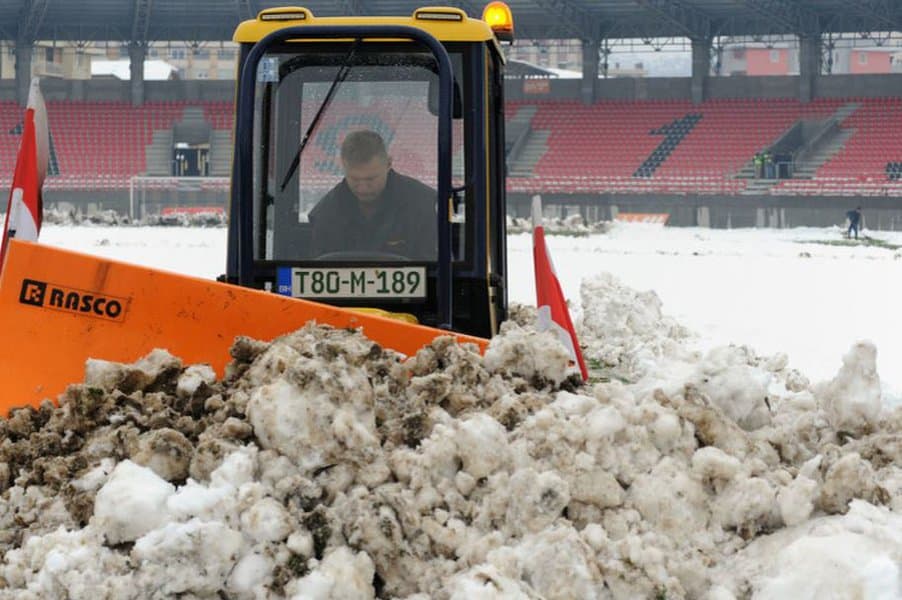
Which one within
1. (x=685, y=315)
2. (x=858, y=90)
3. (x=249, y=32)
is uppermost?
(x=858, y=90)

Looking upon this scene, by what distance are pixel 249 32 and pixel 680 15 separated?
1653 inches

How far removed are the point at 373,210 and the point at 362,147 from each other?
29 cm

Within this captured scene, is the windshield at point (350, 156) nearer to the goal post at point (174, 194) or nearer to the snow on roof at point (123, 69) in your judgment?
the goal post at point (174, 194)

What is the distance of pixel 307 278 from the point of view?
19.6ft

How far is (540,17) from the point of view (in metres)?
48.8

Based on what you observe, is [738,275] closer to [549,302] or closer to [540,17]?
[549,302]

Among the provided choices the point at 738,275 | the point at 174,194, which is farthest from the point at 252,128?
the point at 174,194

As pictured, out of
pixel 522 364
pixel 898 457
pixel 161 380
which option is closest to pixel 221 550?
pixel 161 380

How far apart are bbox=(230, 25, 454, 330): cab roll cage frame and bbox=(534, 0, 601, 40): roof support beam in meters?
41.6

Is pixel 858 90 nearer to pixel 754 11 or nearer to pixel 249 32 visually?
pixel 754 11

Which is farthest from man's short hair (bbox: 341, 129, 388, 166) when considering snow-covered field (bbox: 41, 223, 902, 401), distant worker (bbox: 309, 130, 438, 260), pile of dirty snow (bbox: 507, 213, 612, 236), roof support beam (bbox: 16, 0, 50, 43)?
roof support beam (bbox: 16, 0, 50, 43)

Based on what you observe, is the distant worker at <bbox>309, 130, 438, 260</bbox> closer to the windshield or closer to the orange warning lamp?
the windshield

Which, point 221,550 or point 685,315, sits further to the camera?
point 685,315

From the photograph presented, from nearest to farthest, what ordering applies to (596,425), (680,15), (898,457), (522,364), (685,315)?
(596,425) → (898,457) → (522,364) → (685,315) → (680,15)
